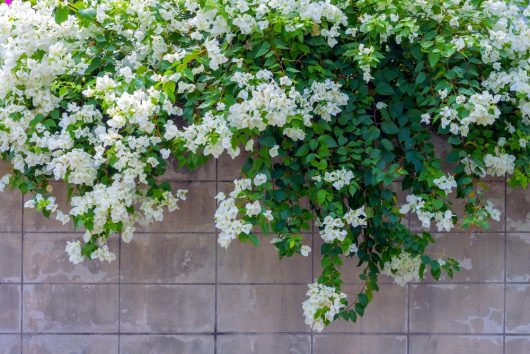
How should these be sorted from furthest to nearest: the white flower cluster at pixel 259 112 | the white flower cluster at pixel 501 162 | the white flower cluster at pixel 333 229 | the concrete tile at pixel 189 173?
1. the concrete tile at pixel 189 173
2. the white flower cluster at pixel 501 162
3. the white flower cluster at pixel 333 229
4. the white flower cluster at pixel 259 112

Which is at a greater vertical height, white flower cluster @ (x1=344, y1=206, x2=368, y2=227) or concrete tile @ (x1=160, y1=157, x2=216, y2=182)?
concrete tile @ (x1=160, y1=157, x2=216, y2=182)

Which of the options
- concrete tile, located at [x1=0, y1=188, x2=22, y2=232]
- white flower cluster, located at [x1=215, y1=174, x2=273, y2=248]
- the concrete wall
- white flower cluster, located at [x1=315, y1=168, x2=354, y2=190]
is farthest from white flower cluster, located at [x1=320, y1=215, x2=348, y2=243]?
concrete tile, located at [x1=0, y1=188, x2=22, y2=232]

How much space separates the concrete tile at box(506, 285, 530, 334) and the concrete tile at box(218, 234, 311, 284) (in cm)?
101

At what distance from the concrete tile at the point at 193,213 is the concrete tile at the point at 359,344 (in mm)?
765

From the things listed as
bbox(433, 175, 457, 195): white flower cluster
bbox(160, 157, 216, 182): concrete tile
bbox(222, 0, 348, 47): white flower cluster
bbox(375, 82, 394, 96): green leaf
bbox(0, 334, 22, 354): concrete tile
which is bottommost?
bbox(0, 334, 22, 354): concrete tile

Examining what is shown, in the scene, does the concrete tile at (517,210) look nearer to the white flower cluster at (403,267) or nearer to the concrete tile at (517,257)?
the concrete tile at (517,257)

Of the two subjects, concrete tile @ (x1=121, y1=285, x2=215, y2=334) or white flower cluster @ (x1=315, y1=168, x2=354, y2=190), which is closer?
white flower cluster @ (x1=315, y1=168, x2=354, y2=190)

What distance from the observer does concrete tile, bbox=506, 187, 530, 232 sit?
380 cm

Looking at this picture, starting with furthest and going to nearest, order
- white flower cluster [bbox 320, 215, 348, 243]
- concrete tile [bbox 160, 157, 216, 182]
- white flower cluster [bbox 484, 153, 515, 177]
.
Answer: concrete tile [bbox 160, 157, 216, 182]
white flower cluster [bbox 484, 153, 515, 177]
white flower cluster [bbox 320, 215, 348, 243]

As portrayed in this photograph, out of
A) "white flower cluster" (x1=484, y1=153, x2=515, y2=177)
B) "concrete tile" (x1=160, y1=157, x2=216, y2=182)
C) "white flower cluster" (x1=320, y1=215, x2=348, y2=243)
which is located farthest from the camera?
"concrete tile" (x1=160, y1=157, x2=216, y2=182)

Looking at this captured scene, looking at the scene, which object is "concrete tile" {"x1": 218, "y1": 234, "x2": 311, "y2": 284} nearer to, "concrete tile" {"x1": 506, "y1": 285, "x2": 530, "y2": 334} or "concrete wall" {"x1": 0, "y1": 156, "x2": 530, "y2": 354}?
"concrete wall" {"x1": 0, "y1": 156, "x2": 530, "y2": 354}

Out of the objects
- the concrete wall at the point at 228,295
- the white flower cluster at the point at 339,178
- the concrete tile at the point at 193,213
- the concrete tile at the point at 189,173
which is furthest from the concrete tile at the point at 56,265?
the white flower cluster at the point at 339,178

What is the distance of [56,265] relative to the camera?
3812 millimetres

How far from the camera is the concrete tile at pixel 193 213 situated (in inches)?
149
